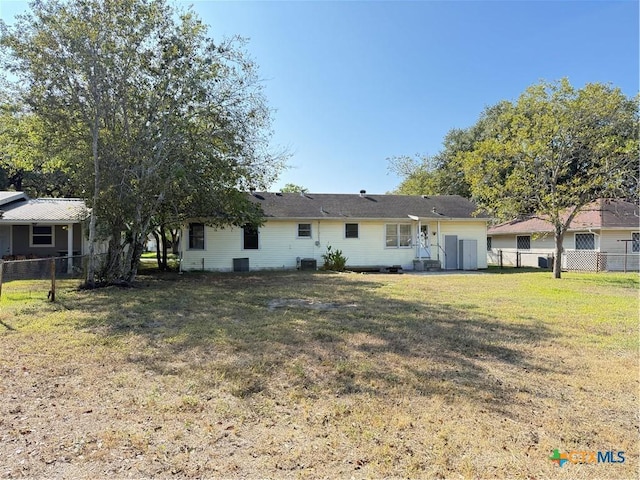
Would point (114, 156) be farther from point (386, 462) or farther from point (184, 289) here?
point (386, 462)

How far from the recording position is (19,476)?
2.47 m

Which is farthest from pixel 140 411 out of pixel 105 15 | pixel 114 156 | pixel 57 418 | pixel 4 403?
pixel 105 15

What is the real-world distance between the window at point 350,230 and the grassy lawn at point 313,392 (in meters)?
11.5

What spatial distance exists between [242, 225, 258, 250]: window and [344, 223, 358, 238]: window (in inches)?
180

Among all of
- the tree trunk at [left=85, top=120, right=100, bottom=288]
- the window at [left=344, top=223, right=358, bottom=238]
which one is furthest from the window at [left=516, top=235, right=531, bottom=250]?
the tree trunk at [left=85, top=120, right=100, bottom=288]

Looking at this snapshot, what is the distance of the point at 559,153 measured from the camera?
1488cm

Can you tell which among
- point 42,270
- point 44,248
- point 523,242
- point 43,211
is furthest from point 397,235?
point 44,248

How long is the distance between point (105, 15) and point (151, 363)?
9.75 meters

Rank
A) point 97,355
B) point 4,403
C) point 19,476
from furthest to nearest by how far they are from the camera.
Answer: point 97,355 → point 4,403 → point 19,476

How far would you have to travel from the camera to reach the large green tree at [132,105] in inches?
382

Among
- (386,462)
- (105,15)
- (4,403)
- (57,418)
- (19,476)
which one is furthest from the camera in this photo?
(105,15)

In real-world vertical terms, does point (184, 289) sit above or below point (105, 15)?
below

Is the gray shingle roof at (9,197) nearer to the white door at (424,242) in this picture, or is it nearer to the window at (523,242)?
the white door at (424,242)

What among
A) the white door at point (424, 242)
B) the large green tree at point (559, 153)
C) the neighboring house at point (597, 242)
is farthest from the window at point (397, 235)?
the neighboring house at point (597, 242)
